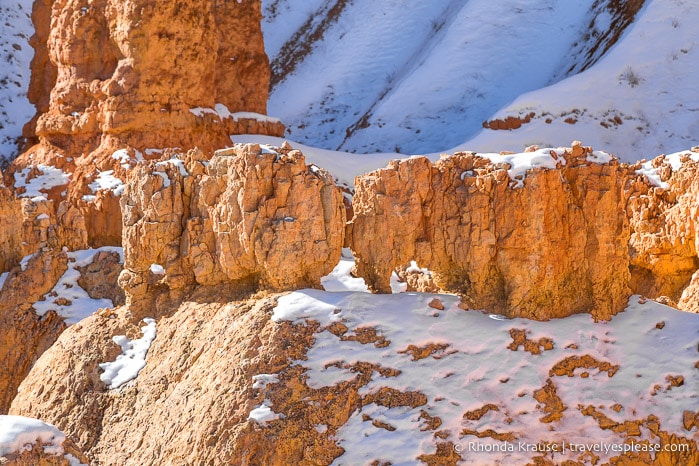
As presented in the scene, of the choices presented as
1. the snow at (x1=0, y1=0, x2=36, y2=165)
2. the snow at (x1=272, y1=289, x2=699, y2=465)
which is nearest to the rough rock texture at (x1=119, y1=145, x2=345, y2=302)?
the snow at (x1=272, y1=289, x2=699, y2=465)

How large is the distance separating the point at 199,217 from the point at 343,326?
358 centimetres

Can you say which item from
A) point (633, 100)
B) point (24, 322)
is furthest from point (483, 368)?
point (633, 100)

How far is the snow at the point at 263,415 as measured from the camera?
15.0 m

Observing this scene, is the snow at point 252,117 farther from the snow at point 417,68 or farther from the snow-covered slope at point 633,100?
the snow at point 417,68

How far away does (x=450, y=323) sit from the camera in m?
16.2

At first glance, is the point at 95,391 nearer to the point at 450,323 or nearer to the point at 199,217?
the point at 199,217

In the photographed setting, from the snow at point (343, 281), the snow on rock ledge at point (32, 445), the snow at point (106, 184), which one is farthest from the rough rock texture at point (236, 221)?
the snow at point (106, 184)

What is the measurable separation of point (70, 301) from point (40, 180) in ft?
19.2

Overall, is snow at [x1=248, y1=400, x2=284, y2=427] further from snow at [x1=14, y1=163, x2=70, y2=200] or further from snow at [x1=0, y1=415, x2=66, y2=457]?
snow at [x1=14, y1=163, x2=70, y2=200]

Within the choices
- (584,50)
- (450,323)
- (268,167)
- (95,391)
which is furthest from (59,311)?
(584,50)

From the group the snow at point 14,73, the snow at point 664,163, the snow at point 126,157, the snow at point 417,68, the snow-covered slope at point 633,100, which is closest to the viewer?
the snow at point 664,163

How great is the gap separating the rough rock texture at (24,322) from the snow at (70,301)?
14 cm

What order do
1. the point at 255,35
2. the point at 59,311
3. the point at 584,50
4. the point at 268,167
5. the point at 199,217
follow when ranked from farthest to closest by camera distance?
1. the point at 584,50
2. the point at 255,35
3. the point at 59,311
4. the point at 199,217
5. the point at 268,167

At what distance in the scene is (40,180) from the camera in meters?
31.4
